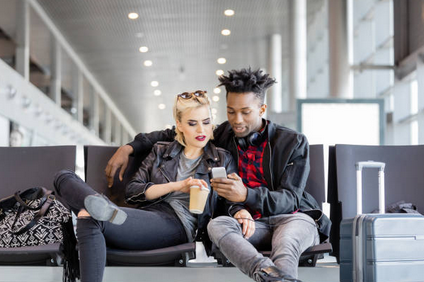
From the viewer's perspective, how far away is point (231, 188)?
2752 mm

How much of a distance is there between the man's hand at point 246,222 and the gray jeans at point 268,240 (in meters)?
0.02

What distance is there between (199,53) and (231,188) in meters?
7.85

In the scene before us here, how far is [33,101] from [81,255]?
7.90 meters

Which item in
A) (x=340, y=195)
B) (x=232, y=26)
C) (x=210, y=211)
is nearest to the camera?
(x=210, y=211)

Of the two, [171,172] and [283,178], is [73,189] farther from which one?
[283,178]

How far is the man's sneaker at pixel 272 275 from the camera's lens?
2.29 metres

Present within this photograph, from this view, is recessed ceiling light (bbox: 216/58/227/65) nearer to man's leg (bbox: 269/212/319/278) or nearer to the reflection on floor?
the reflection on floor

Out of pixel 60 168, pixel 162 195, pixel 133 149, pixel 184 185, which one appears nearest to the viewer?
pixel 184 185

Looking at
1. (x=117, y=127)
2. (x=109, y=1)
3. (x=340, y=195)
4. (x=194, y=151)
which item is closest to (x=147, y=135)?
(x=194, y=151)

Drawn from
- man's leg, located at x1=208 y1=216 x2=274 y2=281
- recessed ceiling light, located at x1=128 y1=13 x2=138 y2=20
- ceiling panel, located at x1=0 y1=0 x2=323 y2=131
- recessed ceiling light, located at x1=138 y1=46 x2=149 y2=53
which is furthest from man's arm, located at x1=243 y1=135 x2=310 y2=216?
recessed ceiling light, located at x1=138 y1=46 x2=149 y2=53

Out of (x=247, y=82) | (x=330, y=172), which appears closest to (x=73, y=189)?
(x=247, y=82)

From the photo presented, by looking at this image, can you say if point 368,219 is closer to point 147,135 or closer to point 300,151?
point 300,151

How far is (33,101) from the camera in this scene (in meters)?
9.98

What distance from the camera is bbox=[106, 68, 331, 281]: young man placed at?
8.70 feet
